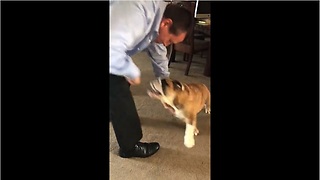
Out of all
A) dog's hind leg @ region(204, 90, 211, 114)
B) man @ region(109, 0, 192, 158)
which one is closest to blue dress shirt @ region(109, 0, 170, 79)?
man @ region(109, 0, 192, 158)

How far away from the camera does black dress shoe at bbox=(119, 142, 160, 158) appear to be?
88cm

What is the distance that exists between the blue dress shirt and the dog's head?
0.06m

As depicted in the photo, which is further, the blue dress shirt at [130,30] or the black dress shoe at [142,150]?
the black dress shoe at [142,150]

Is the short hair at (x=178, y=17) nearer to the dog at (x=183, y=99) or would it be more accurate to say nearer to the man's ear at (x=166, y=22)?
the man's ear at (x=166, y=22)

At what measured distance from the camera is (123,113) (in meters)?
0.79

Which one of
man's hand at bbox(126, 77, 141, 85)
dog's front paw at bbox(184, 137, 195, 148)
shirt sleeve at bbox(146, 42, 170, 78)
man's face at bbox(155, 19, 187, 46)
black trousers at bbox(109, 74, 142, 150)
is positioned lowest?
dog's front paw at bbox(184, 137, 195, 148)

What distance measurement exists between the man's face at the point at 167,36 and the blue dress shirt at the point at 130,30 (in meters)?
0.01

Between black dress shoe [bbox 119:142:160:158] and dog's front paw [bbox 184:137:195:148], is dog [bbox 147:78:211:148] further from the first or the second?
black dress shoe [bbox 119:142:160:158]

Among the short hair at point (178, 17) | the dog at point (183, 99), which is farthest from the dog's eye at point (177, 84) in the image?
the short hair at point (178, 17)

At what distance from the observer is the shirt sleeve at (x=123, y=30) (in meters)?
0.73

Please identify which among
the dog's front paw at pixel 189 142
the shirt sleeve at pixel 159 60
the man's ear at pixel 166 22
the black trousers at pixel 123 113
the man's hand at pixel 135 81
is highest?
the man's ear at pixel 166 22

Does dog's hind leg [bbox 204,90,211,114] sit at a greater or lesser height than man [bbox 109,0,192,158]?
lesser

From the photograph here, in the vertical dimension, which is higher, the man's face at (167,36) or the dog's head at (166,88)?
the man's face at (167,36)
